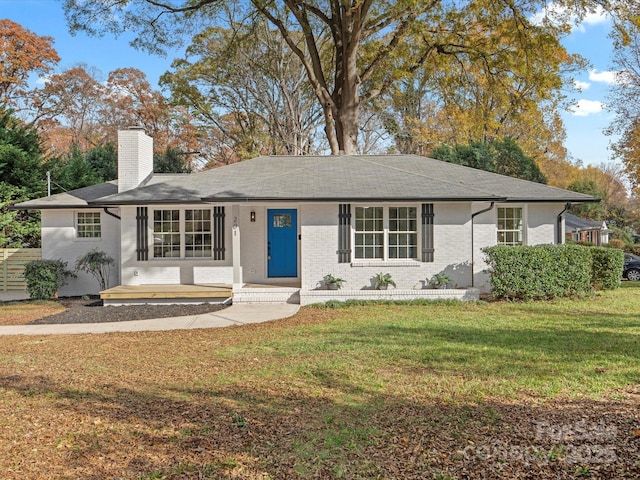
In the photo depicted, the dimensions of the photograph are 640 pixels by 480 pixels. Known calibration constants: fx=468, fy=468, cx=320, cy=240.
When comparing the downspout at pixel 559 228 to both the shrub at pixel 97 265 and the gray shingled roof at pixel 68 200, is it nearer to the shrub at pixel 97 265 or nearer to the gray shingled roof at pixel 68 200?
the shrub at pixel 97 265

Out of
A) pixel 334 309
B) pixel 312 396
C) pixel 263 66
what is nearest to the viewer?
pixel 312 396

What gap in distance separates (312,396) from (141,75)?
128 ft

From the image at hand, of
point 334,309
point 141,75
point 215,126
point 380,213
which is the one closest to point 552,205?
point 380,213

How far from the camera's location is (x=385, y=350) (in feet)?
23.8

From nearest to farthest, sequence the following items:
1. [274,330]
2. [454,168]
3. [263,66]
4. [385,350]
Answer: [385,350], [274,330], [454,168], [263,66]

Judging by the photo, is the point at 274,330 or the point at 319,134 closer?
the point at 274,330

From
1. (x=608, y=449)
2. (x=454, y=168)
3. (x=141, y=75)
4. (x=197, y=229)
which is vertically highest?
(x=141, y=75)

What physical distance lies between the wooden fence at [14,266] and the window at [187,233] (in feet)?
18.5

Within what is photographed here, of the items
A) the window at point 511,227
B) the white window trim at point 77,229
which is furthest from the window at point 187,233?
the window at point 511,227

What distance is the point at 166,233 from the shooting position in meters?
13.9

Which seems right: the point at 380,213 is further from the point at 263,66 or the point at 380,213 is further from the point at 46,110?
the point at 46,110

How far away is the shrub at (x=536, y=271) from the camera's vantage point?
39.2 ft

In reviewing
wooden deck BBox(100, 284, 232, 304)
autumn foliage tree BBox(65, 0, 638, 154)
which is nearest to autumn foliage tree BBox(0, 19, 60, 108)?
autumn foliage tree BBox(65, 0, 638, 154)

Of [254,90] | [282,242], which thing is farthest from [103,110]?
[282,242]
